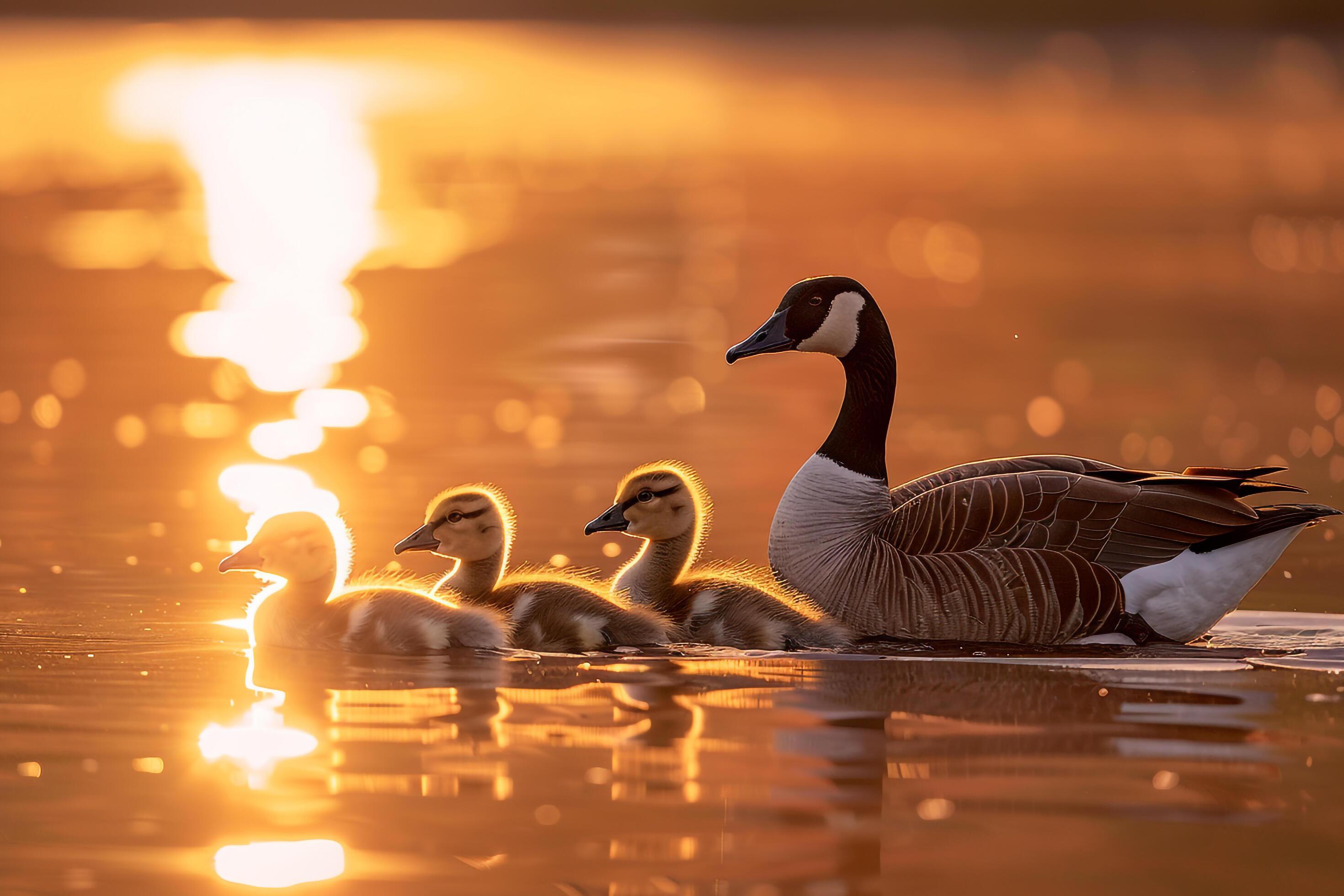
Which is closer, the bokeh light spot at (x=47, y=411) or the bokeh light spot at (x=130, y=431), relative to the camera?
the bokeh light spot at (x=130, y=431)

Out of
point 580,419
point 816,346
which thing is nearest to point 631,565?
point 816,346

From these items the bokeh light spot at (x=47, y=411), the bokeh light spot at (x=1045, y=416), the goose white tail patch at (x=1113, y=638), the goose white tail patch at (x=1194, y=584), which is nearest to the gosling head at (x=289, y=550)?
the goose white tail patch at (x=1113, y=638)

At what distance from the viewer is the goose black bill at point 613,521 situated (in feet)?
30.0

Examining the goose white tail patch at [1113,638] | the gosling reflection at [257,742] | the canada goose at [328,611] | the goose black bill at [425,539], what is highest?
the goose black bill at [425,539]

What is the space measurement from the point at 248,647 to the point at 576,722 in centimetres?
189

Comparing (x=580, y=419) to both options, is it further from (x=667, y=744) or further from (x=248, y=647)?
(x=667, y=744)

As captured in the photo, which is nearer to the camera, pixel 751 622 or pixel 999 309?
pixel 751 622

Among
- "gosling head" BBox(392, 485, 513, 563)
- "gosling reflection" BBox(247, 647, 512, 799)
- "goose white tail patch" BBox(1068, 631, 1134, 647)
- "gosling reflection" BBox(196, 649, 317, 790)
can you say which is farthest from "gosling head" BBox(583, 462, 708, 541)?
"gosling reflection" BBox(196, 649, 317, 790)

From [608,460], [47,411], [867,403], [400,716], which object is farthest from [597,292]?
[400,716]

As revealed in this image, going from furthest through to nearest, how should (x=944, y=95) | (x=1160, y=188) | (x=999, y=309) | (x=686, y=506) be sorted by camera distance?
(x=944, y=95)
(x=1160, y=188)
(x=999, y=309)
(x=686, y=506)

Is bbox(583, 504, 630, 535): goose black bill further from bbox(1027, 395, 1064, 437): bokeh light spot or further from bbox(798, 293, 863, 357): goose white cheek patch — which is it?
bbox(1027, 395, 1064, 437): bokeh light spot

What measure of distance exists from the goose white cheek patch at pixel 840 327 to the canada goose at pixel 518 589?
5.13 feet

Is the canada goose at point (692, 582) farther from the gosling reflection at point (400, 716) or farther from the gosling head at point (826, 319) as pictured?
the gosling reflection at point (400, 716)

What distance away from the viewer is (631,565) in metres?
9.59
